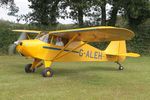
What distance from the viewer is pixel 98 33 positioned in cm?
1452

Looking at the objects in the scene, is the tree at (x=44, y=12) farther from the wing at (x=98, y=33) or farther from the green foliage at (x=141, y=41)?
the wing at (x=98, y=33)

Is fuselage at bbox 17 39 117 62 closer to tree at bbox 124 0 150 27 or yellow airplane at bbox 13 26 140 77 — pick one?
yellow airplane at bbox 13 26 140 77

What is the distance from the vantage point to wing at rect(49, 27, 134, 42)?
13.7 meters

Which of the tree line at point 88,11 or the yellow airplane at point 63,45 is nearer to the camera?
the yellow airplane at point 63,45

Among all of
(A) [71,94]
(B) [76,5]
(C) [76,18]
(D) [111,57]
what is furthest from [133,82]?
(C) [76,18]

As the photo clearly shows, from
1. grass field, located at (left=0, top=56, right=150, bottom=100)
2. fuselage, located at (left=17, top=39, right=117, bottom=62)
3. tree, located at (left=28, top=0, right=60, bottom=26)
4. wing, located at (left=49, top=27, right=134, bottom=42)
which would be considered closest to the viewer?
grass field, located at (left=0, top=56, right=150, bottom=100)

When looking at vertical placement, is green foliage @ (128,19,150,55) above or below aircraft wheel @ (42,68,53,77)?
below

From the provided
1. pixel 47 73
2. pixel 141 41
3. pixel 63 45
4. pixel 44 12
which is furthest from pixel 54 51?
pixel 44 12

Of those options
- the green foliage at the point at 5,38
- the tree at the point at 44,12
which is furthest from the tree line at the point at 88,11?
the green foliage at the point at 5,38

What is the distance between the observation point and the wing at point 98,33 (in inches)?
540

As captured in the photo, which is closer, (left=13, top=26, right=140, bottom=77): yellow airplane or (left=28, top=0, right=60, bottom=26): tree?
(left=13, top=26, right=140, bottom=77): yellow airplane

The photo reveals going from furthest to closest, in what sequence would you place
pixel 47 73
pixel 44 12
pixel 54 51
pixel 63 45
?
pixel 44 12 → pixel 63 45 → pixel 54 51 → pixel 47 73

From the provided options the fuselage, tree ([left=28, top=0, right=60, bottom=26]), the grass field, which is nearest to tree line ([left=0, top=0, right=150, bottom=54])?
tree ([left=28, top=0, right=60, bottom=26])

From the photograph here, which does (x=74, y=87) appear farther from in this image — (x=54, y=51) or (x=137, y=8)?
(x=137, y=8)
